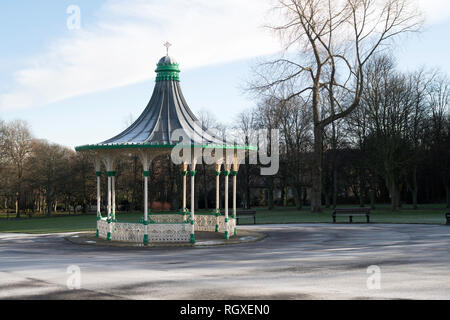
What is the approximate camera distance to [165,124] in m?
21.6

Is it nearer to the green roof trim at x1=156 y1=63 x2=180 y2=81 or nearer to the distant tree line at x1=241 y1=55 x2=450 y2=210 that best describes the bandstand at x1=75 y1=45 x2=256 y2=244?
the green roof trim at x1=156 y1=63 x2=180 y2=81

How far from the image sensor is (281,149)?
191 feet

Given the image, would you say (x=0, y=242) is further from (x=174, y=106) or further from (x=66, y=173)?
(x=66, y=173)

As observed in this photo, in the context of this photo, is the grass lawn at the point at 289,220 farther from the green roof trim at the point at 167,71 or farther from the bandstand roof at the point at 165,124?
the green roof trim at the point at 167,71

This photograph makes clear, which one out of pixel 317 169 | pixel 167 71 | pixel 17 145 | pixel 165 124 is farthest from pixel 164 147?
pixel 17 145

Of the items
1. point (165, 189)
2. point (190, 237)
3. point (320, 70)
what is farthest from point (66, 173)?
point (190, 237)

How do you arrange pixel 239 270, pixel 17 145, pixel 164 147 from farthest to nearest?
pixel 17 145 < pixel 164 147 < pixel 239 270

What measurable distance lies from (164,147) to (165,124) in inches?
86.6

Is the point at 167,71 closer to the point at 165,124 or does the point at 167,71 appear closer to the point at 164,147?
Result: the point at 165,124

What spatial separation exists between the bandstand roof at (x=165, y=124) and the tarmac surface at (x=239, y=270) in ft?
12.8

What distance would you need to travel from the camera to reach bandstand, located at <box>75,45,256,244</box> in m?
20.1

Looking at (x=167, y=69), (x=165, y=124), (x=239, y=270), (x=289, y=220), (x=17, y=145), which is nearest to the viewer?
(x=239, y=270)

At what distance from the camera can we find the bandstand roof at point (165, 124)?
66.3 feet
